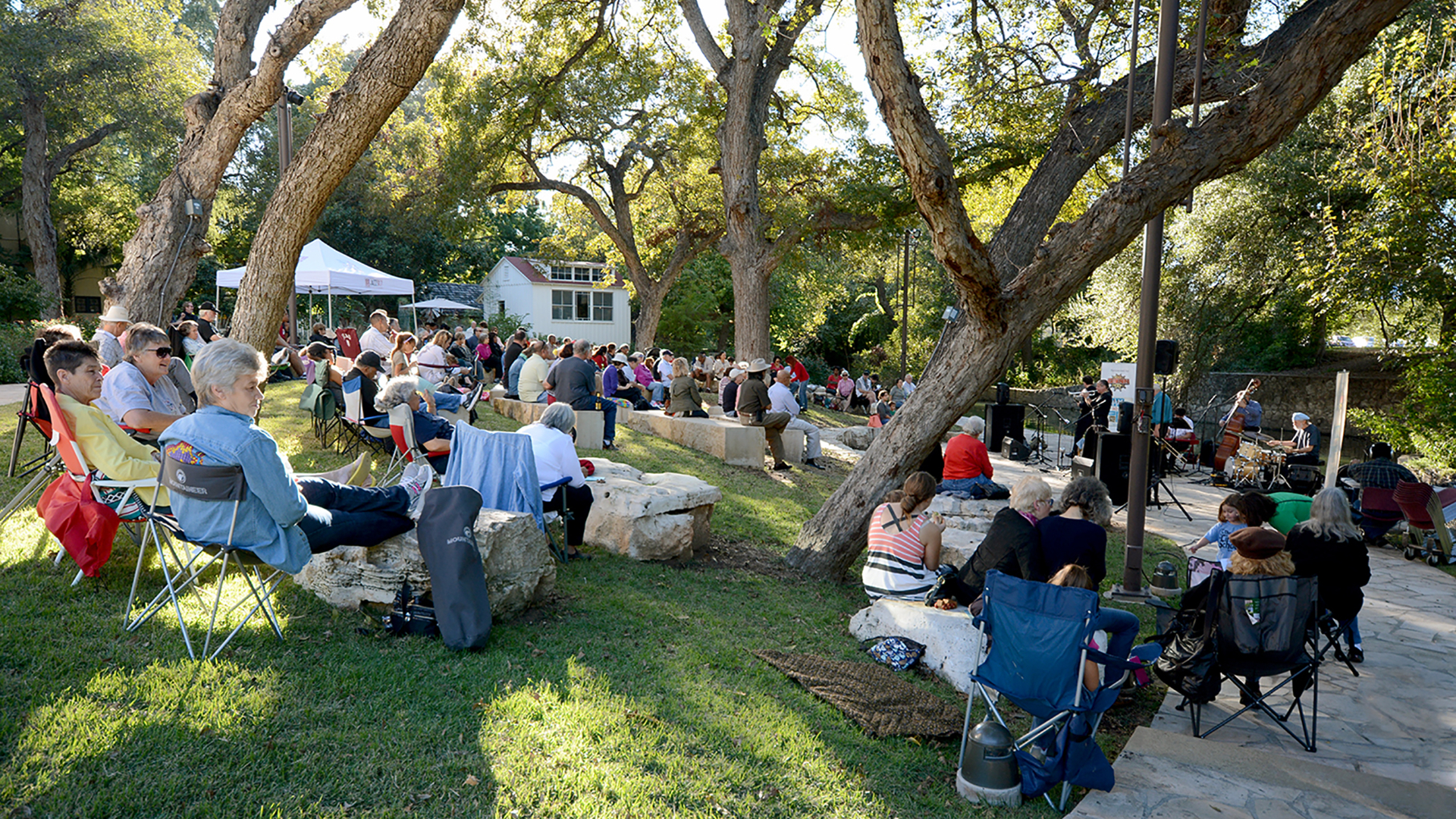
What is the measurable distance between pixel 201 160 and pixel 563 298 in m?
28.5

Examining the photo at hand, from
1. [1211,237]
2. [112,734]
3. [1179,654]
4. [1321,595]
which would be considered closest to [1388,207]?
[1211,237]

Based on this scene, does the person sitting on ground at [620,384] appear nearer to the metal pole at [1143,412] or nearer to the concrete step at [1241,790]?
the metal pole at [1143,412]

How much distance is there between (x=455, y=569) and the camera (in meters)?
4.00

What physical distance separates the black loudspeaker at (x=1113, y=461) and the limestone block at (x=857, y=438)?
689cm

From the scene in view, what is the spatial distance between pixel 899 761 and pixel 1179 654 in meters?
1.98

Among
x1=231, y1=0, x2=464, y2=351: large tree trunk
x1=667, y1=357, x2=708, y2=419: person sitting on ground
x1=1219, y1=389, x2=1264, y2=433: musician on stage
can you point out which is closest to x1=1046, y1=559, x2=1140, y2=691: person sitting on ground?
x1=231, y1=0, x2=464, y2=351: large tree trunk

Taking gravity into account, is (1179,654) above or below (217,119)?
below

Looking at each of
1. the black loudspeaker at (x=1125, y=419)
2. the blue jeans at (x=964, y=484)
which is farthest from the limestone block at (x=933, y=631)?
the black loudspeaker at (x=1125, y=419)

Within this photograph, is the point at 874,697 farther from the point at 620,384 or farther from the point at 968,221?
the point at 620,384

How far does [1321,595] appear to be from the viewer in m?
5.29

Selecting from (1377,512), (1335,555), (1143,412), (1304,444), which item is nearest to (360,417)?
(1143,412)

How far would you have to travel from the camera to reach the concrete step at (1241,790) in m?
3.62

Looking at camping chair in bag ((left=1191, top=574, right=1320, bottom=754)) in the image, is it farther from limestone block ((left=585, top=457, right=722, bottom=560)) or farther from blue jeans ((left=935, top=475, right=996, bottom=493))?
→ blue jeans ((left=935, top=475, right=996, bottom=493))

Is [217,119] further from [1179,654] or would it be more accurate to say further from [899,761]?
[1179,654]
